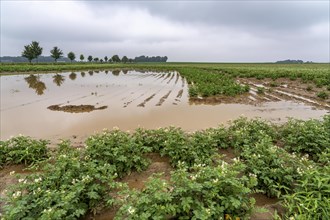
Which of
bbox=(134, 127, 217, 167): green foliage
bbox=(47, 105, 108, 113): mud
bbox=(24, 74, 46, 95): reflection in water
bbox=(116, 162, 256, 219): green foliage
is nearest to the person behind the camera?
bbox=(116, 162, 256, 219): green foliage

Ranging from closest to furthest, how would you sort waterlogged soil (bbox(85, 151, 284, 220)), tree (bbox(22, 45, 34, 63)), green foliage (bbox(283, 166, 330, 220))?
green foliage (bbox(283, 166, 330, 220)) → waterlogged soil (bbox(85, 151, 284, 220)) → tree (bbox(22, 45, 34, 63))

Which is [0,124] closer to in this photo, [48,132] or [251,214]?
[48,132]

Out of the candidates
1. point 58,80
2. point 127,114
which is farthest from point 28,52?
point 127,114

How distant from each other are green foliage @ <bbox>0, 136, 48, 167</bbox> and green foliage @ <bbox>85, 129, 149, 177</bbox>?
4.87 feet

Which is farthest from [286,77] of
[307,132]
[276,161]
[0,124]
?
[0,124]

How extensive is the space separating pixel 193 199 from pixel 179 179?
0.35 m

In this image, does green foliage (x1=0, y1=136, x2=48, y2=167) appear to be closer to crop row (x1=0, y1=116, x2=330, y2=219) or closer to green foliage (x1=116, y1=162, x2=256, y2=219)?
crop row (x1=0, y1=116, x2=330, y2=219)

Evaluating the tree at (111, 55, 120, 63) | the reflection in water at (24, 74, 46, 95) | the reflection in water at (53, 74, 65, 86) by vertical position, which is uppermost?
the tree at (111, 55, 120, 63)

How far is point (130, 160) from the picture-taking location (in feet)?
15.8

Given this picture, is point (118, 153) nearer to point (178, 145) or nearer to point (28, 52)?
point (178, 145)

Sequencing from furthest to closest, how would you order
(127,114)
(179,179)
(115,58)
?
1. (115,58)
2. (127,114)
3. (179,179)

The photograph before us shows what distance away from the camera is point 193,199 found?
3.13 m

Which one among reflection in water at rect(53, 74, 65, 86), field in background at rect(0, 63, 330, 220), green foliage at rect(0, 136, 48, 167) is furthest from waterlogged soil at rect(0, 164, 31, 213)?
reflection in water at rect(53, 74, 65, 86)

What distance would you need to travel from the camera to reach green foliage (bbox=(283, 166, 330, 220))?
320 centimetres
